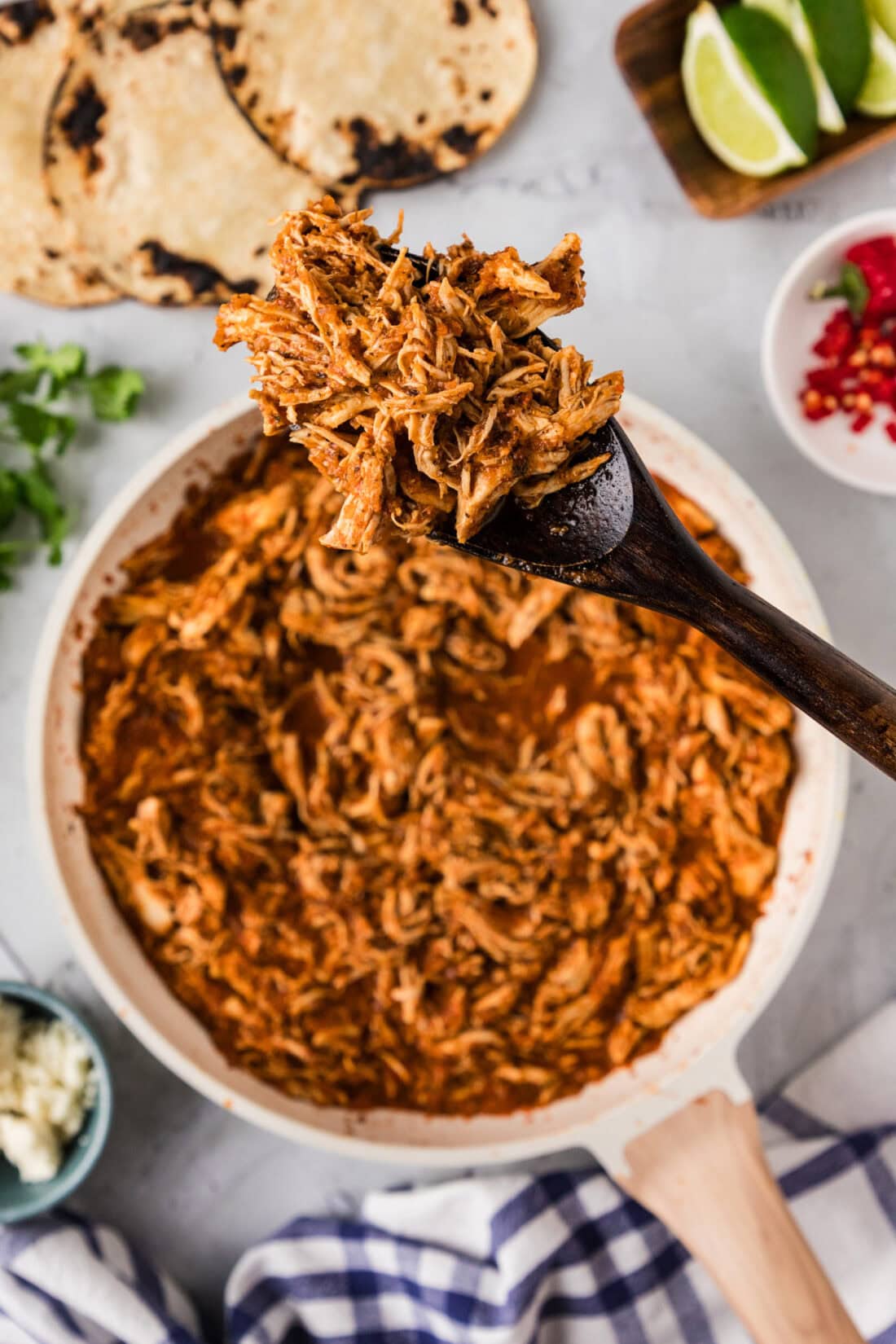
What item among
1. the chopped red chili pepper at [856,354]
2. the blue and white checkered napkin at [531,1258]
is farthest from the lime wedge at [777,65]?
the blue and white checkered napkin at [531,1258]

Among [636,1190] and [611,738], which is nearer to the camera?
[636,1190]

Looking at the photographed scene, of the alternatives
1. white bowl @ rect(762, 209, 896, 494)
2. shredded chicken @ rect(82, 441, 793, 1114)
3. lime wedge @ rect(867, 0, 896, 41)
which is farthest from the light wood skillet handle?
lime wedge @ rect(867, 0, 896, 41)

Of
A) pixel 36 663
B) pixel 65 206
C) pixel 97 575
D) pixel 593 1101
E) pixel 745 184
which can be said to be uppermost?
pixel 745 184

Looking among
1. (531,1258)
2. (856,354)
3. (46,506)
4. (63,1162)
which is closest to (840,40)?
(856,354)

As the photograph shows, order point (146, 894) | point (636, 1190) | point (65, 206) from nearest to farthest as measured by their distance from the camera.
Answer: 1. point (636, 1190)
2. point (146, 894)
3. point (65, 206)

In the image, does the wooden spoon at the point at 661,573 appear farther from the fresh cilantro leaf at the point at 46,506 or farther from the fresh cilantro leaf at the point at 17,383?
the fresh cilantro leaf at the point at 17,383

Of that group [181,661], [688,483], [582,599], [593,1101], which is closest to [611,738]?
[582,599]

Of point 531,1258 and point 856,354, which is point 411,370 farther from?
point 531,1258

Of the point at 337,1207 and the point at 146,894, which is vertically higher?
the point at 146,894

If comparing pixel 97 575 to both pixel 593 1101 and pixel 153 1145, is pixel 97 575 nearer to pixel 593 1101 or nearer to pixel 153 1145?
pixel 153 1145
